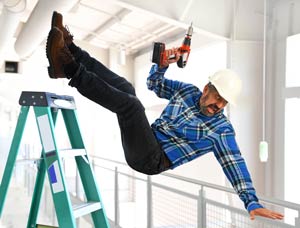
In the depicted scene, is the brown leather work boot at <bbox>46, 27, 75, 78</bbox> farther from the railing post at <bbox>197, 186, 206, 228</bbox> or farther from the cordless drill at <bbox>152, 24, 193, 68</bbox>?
the railing post at <bbox>197, 186, 206, 228</bbox>

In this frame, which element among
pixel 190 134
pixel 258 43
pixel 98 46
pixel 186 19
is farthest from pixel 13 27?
pixel 98 46

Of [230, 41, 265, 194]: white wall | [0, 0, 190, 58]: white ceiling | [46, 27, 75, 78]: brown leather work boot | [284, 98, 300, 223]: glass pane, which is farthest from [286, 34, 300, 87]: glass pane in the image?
[46, 27, 75, 78]: brown leather work boot

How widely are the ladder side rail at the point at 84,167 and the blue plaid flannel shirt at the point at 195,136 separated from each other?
A: 49cm

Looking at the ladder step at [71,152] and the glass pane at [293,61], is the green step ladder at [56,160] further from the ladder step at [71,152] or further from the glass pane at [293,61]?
the glass pane at [293,61]

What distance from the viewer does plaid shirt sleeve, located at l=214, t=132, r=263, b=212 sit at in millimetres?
1809

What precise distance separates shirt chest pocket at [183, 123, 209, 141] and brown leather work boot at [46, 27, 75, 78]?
0.68m

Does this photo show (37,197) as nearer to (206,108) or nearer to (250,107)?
(206,108)

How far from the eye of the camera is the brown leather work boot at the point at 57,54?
1.77m

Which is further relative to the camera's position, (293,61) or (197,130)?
(293,61)

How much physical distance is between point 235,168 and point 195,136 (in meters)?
0.25

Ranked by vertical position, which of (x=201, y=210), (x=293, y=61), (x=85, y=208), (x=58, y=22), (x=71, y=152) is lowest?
(x=201, y=210)

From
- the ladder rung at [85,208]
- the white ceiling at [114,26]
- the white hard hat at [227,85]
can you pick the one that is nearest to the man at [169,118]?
the white hard hat at [227,85]

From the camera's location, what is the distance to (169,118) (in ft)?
6.88

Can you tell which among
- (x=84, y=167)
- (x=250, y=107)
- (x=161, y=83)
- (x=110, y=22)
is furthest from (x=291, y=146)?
(x=110, y=22)
